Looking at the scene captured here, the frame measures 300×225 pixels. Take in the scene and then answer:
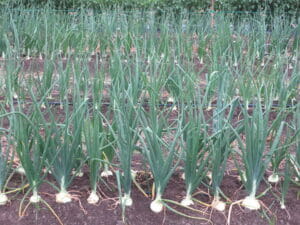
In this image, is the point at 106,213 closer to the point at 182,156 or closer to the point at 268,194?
the point at 182,156

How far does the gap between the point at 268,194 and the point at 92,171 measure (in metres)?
0.84

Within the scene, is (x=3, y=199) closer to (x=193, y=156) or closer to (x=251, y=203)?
(x=193, y=156)

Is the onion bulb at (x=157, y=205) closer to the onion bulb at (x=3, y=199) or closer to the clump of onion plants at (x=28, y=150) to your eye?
the clump of onion plants at (x=28, y=150)

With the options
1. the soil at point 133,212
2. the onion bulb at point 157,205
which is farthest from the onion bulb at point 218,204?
the onion bulb at point 157,205

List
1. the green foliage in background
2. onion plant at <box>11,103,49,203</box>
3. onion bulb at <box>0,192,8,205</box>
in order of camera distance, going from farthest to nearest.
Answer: the green foliage in background < onion bulb at <box>0,192,8,205</box> < onion plant at <box>11,103,49,203</box>

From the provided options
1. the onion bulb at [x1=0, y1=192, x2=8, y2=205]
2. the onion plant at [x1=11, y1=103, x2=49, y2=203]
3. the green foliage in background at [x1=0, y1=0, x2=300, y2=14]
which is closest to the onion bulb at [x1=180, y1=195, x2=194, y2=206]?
the onion plant at [x1=11, y1=103, x2=49, y2=203]

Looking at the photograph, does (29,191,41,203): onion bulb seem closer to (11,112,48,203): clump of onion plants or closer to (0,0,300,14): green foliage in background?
(11,112,48,203): clump of onion plants

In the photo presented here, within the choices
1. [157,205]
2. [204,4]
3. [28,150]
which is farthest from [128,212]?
[204,4]

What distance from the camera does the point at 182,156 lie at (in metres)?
1.82

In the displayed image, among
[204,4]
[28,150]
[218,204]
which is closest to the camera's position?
[28,150]

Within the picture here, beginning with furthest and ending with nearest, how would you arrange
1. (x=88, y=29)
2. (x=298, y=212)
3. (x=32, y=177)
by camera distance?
(x=88, y=29) < (x=298, y=212) < (x=32, y=177)

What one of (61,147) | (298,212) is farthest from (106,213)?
(298,212)

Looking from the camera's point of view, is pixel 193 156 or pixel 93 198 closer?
pixel 193 156

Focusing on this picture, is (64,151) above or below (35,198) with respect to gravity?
above
